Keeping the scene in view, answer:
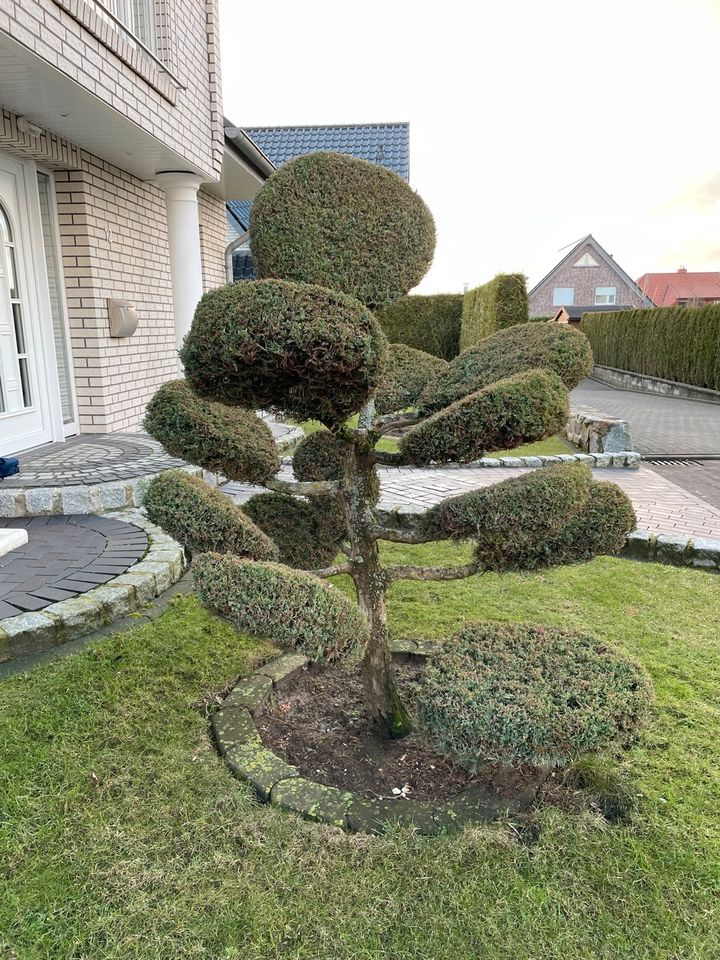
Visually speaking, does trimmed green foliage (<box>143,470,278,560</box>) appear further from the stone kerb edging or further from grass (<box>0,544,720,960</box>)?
the stone kerb edging

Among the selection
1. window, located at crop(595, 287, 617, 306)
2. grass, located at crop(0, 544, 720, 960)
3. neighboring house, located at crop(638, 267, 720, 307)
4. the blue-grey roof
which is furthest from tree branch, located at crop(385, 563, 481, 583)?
neighboring house, located at crop(638, 267, 720, 307)

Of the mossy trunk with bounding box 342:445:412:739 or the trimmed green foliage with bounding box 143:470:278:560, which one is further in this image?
the mossy trunk with bounding box 342:445:412:739

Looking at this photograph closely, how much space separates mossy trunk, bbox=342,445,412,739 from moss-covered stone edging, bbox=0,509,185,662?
1.64 meters

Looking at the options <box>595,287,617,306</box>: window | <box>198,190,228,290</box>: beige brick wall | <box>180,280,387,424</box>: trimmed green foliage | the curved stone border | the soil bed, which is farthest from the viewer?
<box>595,287,617,306</box>: window

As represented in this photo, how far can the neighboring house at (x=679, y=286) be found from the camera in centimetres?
4988

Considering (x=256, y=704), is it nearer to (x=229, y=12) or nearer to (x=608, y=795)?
(x=608, y=795)

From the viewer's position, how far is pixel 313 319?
1.69 m

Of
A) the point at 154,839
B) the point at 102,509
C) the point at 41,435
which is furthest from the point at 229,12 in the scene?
the point at 154,839

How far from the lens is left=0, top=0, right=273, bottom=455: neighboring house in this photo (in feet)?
17.4

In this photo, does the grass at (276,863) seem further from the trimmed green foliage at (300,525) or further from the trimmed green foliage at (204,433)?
the trimmed green foliage at (204,433)

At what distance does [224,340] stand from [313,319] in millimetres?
241

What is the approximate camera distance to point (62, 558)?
4.24 meters

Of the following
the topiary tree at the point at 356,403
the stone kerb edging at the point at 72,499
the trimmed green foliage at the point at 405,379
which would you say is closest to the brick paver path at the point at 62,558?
the stone kerb edging at the point at 72,499

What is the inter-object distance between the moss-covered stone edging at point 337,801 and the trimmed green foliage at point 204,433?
1.05m
